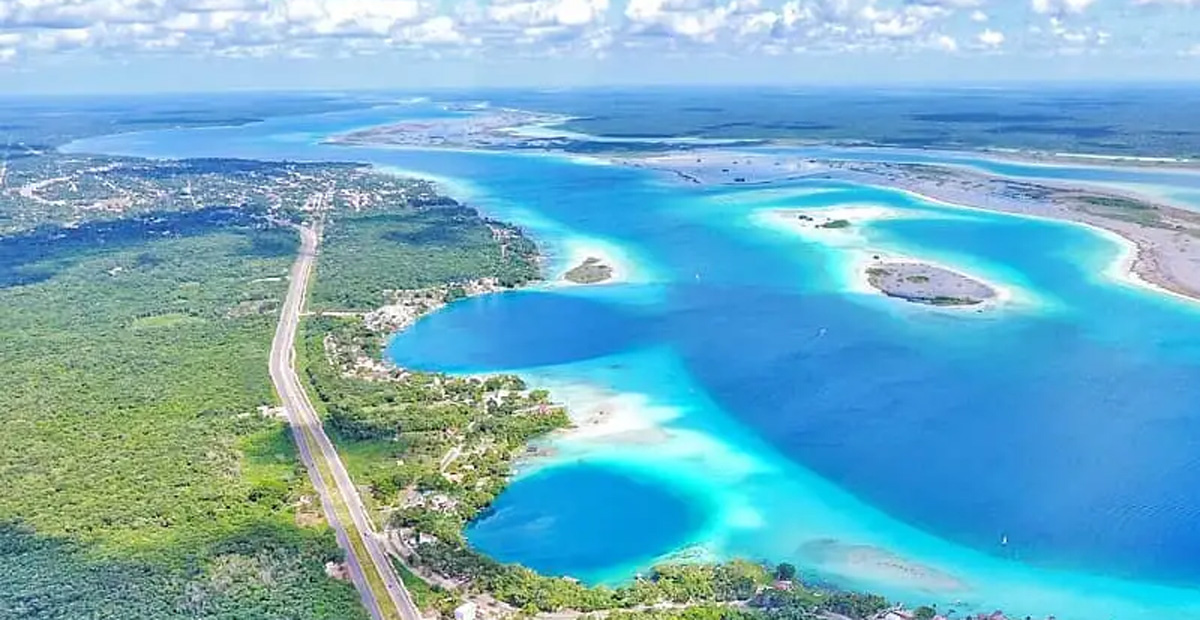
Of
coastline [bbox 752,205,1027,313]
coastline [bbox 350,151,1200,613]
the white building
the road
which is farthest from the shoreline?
the white building

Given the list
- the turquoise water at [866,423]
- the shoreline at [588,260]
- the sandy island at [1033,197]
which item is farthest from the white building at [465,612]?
the sandy island at [1033,197]

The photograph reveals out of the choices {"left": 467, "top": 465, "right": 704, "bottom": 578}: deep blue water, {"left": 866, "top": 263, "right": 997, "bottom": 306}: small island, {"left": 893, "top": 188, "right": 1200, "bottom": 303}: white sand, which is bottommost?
{"left": 467, "top": 465, "right": 704, "bottom": 578}: deep blue water

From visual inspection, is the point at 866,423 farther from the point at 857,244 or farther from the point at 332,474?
the point at 857,244

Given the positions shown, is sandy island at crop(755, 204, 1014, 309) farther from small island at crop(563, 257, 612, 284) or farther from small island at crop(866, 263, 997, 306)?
small island at crop(563, 257, 612, 284)

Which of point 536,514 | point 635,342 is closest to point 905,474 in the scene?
point 536,514

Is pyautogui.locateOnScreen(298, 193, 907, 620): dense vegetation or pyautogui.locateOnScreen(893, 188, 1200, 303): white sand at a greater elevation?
pyautogui.locateOnScreen(893, 188, 1200, 303): white sand

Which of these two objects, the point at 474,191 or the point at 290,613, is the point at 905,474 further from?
the point at 474,191
